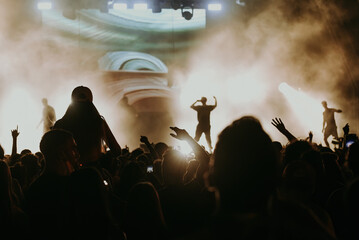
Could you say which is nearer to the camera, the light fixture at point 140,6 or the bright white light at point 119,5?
the bright white light at point 119,5

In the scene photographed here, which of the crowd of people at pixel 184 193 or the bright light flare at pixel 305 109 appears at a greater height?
the bright light flare at pixel 305 109

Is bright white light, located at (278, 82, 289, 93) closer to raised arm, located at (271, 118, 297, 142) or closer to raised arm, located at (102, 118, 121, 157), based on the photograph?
raised arm, located at (271, 118, 297, 142)

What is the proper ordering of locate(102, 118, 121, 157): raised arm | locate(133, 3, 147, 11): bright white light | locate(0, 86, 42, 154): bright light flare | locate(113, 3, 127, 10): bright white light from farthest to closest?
locate(0, 86, 42, 154): bright light flare
locate(133, 3, 147, 11): bright white light
locate(113, 3, 127, 10): bright white light
locate(102, 118, 121, 157): raised arm

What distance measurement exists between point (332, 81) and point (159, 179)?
1361cm

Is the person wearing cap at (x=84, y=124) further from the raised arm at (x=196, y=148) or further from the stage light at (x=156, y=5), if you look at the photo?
the stage light at (x=156, y=5)

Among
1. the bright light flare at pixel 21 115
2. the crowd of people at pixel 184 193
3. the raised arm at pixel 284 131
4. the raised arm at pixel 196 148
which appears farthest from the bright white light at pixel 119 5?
the raised arm at pixel 196 148

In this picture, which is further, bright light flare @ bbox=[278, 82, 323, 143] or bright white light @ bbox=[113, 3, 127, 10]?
bright light flare @ bbox=[278, 82, 323, 143]

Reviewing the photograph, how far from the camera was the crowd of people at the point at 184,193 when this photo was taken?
4.35ft

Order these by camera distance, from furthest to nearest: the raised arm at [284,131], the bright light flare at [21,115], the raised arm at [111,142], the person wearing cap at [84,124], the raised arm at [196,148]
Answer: the bright light flare at [21,115] < the raised arm at [284,131] < the raised arm at [111,142] < the person wearing cap at [84,124] < the raised arm at [196,148]

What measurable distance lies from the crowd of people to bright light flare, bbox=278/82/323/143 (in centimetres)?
1307

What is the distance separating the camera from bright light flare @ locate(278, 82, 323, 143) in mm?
16734

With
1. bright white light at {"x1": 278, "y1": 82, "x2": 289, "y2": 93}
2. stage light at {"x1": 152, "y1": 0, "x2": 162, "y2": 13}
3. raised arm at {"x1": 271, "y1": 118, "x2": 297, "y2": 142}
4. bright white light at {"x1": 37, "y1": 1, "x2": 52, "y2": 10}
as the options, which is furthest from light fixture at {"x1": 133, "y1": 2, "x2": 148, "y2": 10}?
raised arm at {"x1": 271, "y1": 118, "x2": 297, "y2": 142}

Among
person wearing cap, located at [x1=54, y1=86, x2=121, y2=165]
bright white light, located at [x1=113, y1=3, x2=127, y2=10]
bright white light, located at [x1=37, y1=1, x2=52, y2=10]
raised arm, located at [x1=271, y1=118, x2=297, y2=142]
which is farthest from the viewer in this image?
bright white light, located at [x1=113, y1=3, x2=127, y2=10]

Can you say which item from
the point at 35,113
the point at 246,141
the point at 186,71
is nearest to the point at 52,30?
the point at 35,113
